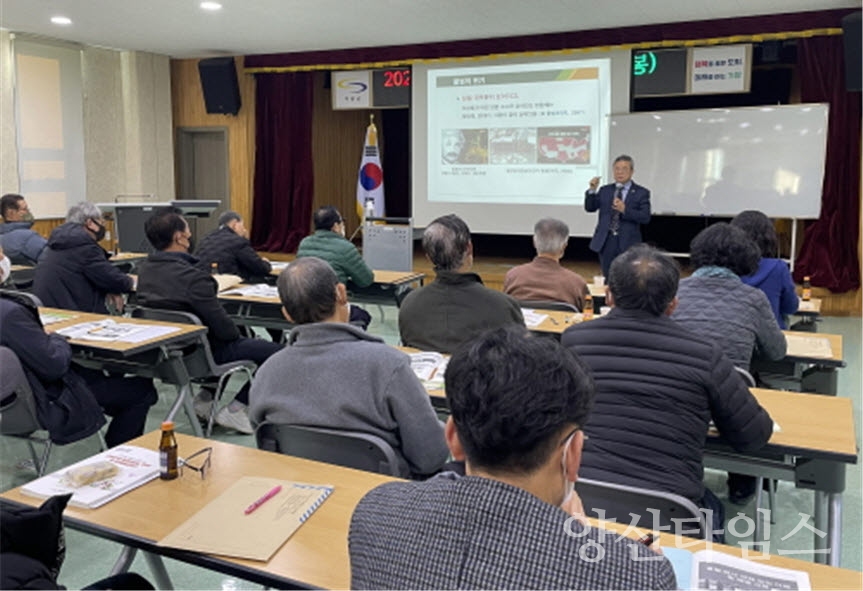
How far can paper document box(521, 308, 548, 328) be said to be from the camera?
10.6 ft

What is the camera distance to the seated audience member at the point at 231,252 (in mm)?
4805

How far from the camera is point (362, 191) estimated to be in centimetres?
928

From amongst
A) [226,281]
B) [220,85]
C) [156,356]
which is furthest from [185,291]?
[220,85]

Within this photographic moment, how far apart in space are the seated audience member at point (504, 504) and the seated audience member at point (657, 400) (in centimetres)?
76

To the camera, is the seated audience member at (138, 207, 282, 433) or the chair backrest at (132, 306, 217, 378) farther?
the seated audience member at (138, 207, 282, 433)

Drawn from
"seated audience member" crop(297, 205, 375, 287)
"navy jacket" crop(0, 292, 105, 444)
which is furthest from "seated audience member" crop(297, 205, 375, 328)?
"navy jacket" crop(0, 292, 105, 444)

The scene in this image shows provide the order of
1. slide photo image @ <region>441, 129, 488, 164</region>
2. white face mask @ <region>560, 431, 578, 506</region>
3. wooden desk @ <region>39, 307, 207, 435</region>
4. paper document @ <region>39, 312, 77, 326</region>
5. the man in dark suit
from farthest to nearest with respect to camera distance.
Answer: slide photo image @ <region>441, 129, 488, 164</region>
the man in dark suit
paper document @ <region>39, 312, 77, 326</region>
wooden desk @ <region>39, 307, 207, 435</region>
white face mask @ <region>560, 431, 578, 506</region>

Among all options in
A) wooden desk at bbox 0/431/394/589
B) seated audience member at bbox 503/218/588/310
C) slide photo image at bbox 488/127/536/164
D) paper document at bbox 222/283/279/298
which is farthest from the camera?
slide photo image at bbox 488/127/536/164

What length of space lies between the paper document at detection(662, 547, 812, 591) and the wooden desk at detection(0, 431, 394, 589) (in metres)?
0.60

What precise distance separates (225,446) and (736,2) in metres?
6.17

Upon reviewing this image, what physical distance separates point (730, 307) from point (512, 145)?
222 inches

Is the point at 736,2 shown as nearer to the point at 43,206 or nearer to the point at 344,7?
the point at 344,7

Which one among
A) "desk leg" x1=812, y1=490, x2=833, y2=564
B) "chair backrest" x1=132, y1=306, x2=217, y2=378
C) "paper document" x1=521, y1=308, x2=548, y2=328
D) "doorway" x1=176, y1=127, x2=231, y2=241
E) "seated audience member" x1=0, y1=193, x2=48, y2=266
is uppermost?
"doorway" x1=176, y1=127, x2=231, y2=241

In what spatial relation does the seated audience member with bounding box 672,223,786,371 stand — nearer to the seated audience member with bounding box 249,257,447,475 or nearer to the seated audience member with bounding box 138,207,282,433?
the seated audience member with bounding box 249,257,447,475
